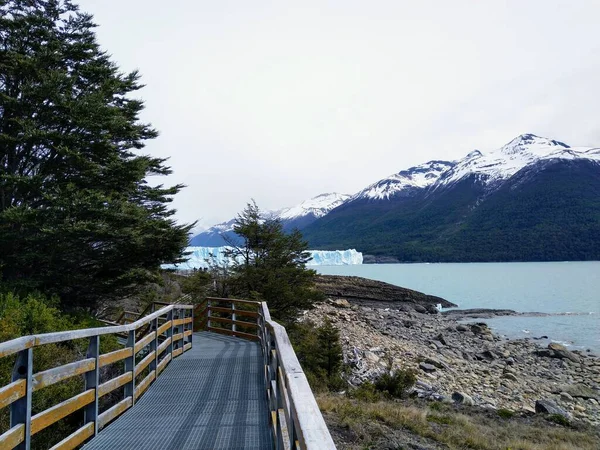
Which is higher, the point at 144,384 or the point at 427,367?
the point at 144,384

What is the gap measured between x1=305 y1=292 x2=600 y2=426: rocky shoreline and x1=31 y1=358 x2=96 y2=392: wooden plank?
11332mm

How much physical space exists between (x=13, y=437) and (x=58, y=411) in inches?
31.7

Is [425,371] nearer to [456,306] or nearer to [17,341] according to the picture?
[17,341]

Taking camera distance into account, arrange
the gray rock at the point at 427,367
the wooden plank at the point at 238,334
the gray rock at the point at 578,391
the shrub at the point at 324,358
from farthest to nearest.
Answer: the gray rock at the point at 427,367
the gray rock at the point at 578,391
the shrub at the point at 324,358
the wooden plank at the point at 238,334

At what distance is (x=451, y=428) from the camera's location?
9.11 metres

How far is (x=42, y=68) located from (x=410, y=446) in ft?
49.1

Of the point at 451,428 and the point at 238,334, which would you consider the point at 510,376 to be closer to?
the point at 451,428

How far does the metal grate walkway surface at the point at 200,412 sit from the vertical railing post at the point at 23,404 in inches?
47.6

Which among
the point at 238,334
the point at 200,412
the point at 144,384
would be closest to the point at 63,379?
the point at 200,412

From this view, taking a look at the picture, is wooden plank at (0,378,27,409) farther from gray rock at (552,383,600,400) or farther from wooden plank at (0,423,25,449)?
gray rock at (552,383,600,400)

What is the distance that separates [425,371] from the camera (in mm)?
19141

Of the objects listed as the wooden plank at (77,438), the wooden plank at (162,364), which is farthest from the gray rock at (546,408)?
the wooden plank at (77,438)

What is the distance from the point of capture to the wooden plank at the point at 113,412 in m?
5.29

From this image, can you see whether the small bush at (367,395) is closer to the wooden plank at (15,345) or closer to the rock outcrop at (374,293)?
the wooden plank at (15,345)
